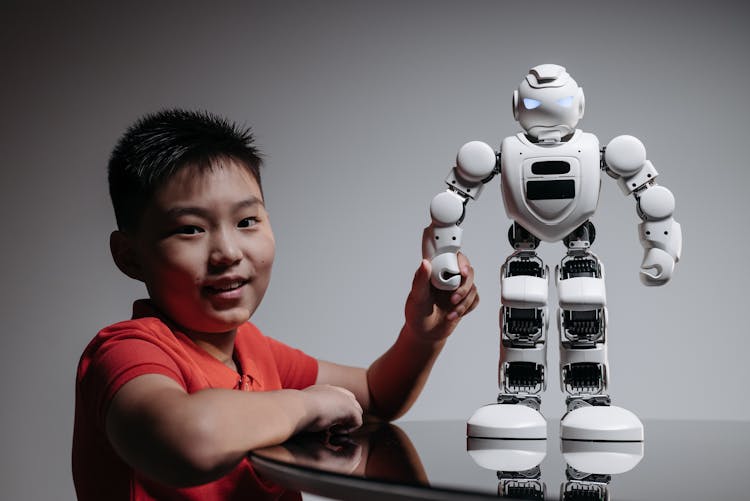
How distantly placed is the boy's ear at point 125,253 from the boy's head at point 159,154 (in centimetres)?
2

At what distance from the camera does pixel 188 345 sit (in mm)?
1186

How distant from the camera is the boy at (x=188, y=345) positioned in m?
0.92

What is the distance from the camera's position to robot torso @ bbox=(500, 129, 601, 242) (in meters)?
1.20

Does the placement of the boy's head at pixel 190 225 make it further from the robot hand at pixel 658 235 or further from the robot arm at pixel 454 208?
the robot hand at pixel 658 235

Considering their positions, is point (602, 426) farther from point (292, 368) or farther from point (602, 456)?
point (292, 368)

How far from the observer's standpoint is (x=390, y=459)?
997 millimetres

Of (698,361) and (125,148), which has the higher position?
(125,148)

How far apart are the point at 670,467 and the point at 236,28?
1.67 m

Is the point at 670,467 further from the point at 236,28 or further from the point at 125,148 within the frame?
the point at 236,28

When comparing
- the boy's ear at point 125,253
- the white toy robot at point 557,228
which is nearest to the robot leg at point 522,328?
the white toy robot at point 557,228

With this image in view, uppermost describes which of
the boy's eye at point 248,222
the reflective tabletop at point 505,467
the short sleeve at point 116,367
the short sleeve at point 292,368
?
the boy's eye at point 248,222

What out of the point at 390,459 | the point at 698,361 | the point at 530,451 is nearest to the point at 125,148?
the point at 390,459

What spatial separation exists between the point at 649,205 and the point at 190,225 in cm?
61

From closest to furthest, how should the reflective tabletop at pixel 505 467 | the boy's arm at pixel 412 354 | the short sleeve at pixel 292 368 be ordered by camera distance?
the reflective tabletop at pixel 505 467 < the boy's arm at pixel 412 354 < the short sleeve at pixel 292 368
